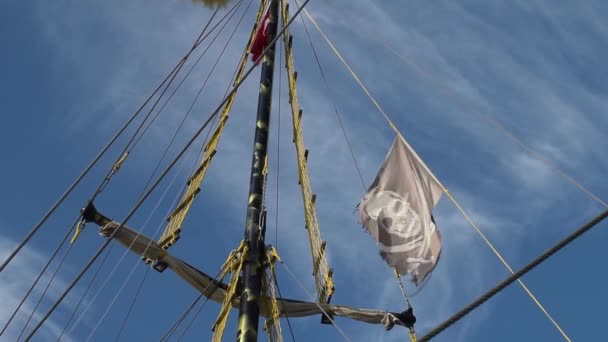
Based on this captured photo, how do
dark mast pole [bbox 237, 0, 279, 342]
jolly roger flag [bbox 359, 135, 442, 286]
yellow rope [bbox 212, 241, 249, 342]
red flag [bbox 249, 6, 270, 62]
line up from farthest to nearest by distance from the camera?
red flag [bbox 249, 6, 270, 62], yellow rope [bbox 212, 241, 249, 342], dark mast pole [bbox 237, 0, 279, 342], jolly roger flag [bbox 359, 135, 442, 286]

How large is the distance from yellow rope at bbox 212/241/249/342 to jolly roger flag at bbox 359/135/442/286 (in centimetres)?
205

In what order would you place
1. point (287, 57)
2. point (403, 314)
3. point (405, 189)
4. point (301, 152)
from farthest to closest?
1. point (287, 57)
2. point (301, 152)
3. point (403, 314)
4. point (405, 189)

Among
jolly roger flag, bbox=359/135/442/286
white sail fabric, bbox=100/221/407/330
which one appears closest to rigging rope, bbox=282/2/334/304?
white sail fabric, bbox=100/221/407/330

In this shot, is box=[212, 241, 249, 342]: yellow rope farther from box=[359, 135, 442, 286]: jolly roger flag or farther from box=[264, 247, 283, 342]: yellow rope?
box=[359, 135, 442, 286]: jolly roger flag

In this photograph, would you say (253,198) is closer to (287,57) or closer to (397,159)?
(397,159)

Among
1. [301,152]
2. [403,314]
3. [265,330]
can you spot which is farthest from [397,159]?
[301,152]

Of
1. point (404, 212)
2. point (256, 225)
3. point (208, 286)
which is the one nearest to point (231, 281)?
point (208, 286)

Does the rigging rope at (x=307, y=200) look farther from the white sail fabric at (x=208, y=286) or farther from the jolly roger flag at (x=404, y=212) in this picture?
the jolly roger flag at (x=404, y=212)

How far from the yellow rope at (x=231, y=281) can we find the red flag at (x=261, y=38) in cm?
640

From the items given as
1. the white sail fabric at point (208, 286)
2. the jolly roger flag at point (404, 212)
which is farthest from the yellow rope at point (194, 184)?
the jolly roger flag at point (404, 212)

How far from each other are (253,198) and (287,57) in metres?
6.25

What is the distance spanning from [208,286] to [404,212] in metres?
3.59

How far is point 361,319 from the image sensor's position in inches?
538

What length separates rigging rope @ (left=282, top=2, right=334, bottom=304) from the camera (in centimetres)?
1372
